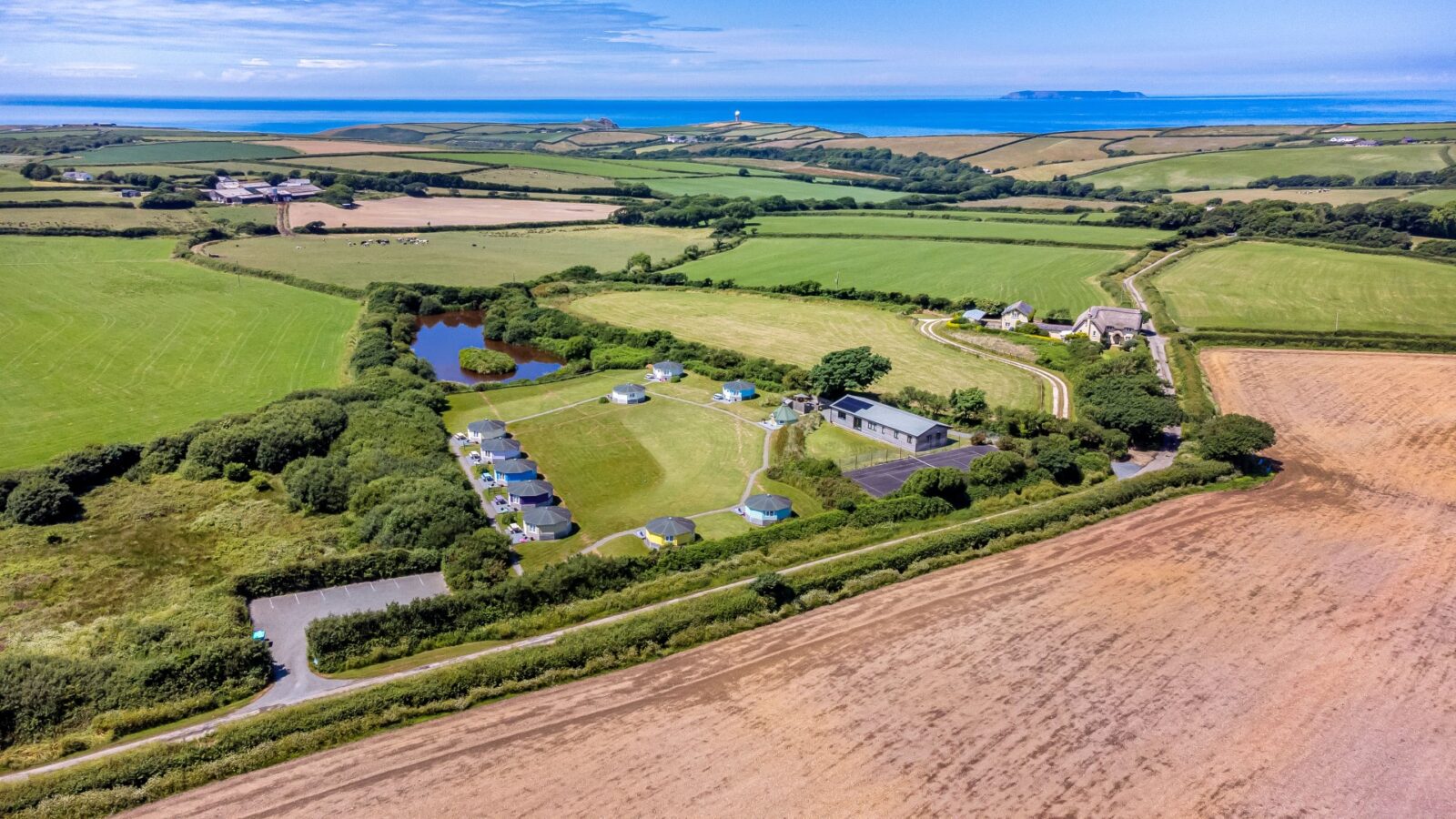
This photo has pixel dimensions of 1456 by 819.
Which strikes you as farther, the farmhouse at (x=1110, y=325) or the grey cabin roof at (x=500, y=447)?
the farmhouse at (x=1110, y=325)

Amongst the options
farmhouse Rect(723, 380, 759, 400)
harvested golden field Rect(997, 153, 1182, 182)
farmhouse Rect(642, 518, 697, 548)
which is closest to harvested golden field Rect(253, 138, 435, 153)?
harvested golden field Rect(997, 153, 1182, 182)

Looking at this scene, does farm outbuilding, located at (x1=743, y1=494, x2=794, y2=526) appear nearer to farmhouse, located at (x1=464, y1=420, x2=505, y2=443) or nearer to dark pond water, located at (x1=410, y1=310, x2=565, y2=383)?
farmhouse, located at (x1=464, y1=420, x2=505, y2=443)

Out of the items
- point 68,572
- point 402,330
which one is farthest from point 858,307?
point 68,572

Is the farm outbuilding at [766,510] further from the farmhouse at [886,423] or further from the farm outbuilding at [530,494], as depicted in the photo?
the farmhouse at [886,423]

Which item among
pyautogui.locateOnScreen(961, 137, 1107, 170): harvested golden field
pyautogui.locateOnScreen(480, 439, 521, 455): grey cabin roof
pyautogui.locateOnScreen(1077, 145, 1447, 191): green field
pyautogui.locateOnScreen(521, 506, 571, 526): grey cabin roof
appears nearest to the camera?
pyautogui.locateOnScreen(521, 506, 571, 526): grey cabin roof

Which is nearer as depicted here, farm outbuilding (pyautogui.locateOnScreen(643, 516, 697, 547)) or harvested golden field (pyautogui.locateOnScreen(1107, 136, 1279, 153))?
farm outbuilding (pyautogui.locateOnScreen(643, 516, 697, 547))

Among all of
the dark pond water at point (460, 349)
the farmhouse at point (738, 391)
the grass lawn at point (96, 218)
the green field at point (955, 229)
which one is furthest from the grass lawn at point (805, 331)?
the grass lawn at point (96, 218)

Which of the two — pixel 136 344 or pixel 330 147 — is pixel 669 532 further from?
pixel 330 147

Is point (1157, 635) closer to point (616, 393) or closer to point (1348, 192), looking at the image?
point (616, 393)
